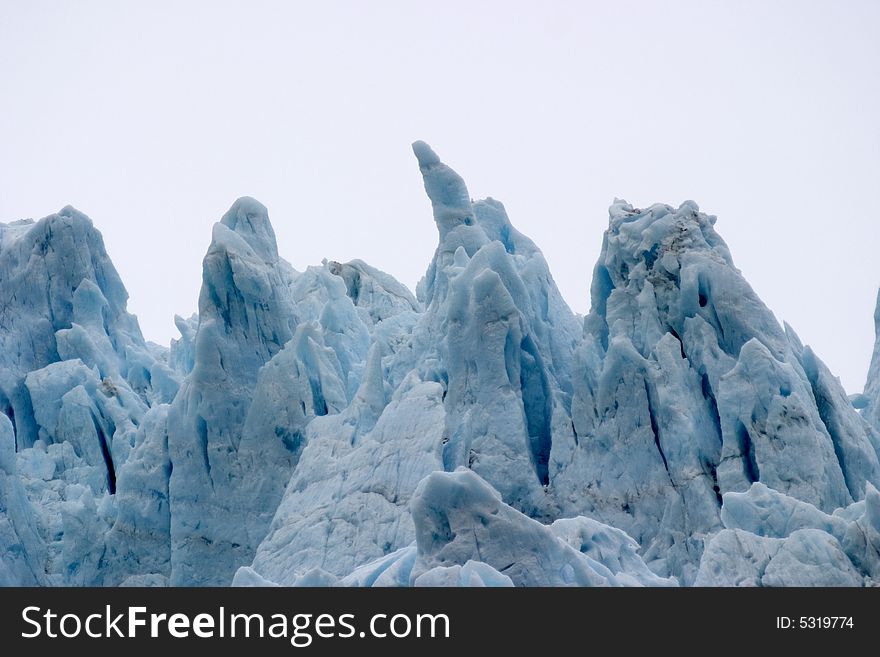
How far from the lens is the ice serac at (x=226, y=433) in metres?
24.8

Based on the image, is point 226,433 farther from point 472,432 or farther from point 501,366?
point 501,366

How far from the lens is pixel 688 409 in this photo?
22484 mm

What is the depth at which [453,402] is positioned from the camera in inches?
942

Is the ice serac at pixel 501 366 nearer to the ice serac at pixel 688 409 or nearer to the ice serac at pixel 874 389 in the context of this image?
the ice serac at pixel 688 409

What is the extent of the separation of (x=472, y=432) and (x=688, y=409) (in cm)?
428

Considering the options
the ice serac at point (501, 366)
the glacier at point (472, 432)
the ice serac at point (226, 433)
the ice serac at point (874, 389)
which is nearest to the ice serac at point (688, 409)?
the glacier at point (472, 432)

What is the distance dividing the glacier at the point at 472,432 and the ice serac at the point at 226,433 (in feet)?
0.15

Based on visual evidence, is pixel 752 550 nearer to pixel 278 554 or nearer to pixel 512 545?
pixel 512 545

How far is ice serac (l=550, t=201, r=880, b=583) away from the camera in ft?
69.5

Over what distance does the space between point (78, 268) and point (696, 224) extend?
777 inches

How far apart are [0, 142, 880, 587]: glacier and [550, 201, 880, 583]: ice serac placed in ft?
0.15

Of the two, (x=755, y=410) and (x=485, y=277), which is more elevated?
→ (x=485, y=277)

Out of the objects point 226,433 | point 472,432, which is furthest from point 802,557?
point 226,433
